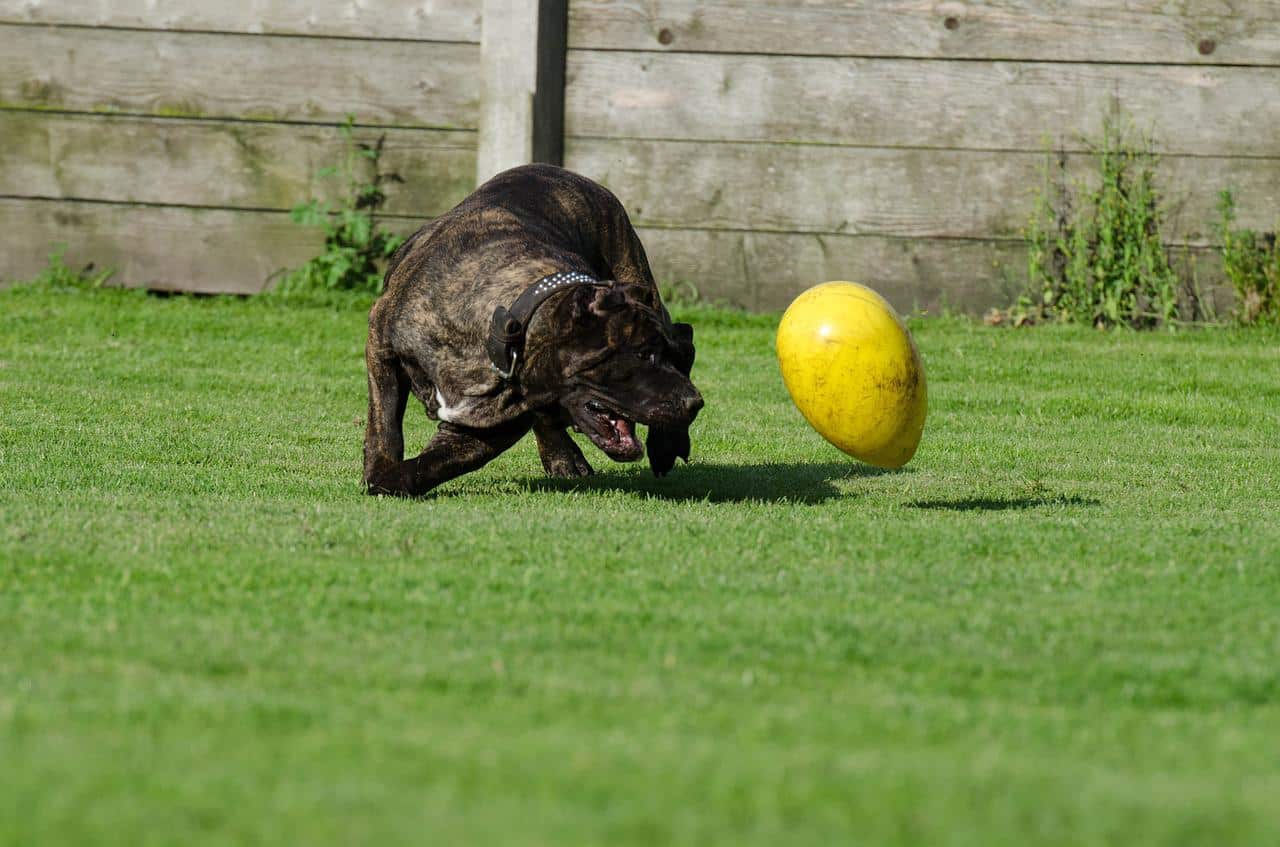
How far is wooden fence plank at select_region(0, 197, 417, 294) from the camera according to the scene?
1122cm

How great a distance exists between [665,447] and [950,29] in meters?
5.26

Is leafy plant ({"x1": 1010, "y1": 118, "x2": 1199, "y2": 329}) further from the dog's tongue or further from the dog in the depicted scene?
the dog's tongue

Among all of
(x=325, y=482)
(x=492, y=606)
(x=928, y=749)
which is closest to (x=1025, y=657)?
(x=928, y=749)

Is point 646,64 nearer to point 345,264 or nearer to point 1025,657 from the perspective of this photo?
point 345,264

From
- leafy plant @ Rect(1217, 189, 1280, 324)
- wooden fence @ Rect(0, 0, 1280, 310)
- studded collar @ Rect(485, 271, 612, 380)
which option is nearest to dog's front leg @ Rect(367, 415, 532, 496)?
studded collar @ Rect(485, 271, 612, 380)

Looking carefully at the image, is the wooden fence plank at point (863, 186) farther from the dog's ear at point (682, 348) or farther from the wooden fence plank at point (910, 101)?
the dog's ear at point (682, 348)

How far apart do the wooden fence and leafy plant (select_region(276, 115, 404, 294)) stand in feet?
0.35

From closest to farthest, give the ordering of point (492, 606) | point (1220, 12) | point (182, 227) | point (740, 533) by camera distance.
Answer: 1. point (492, 606)
2. point (740, 533)
3. point (1220, 12)
4. point (182, 227)

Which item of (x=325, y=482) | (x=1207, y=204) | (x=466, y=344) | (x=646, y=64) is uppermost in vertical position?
(x=646, y=64)

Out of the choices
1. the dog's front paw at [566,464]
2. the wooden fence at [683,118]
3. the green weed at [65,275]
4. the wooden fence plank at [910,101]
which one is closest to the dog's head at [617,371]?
the dog's front paw at [566,464]

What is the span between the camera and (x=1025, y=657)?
371 centimetres

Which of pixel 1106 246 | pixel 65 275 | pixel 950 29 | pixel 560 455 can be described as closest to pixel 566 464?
pixel 560 455

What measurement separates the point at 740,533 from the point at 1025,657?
4.96 feet

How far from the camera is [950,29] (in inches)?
419
